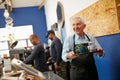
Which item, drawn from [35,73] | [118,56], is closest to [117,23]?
[118,56]

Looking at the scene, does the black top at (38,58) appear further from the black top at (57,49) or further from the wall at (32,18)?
the wall at (32,18)

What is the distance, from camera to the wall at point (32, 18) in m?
9.56

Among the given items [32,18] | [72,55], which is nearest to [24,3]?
[32,18]

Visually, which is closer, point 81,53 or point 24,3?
point 81,53

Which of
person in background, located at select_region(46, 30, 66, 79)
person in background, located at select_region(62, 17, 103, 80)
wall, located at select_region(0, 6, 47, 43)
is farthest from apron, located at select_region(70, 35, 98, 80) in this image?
wall, located at select_region(0, 6, 47, 43)

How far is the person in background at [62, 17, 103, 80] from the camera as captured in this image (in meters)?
2.79

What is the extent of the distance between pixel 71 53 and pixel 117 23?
83 centimetres

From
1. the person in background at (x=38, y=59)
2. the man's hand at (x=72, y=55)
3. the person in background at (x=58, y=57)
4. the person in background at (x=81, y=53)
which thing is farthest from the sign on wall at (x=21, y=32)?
the man's hand at (x=72, y=55)

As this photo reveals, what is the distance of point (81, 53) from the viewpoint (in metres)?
2.82

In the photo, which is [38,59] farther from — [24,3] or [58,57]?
[24,3]

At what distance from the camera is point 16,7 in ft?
31.2

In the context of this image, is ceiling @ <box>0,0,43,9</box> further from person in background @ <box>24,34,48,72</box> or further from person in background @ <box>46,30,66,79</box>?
person in background @ <box>24,34,48,72</box>

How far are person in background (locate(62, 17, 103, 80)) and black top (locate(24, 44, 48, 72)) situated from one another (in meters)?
1.20

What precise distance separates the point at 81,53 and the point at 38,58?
148 cm
